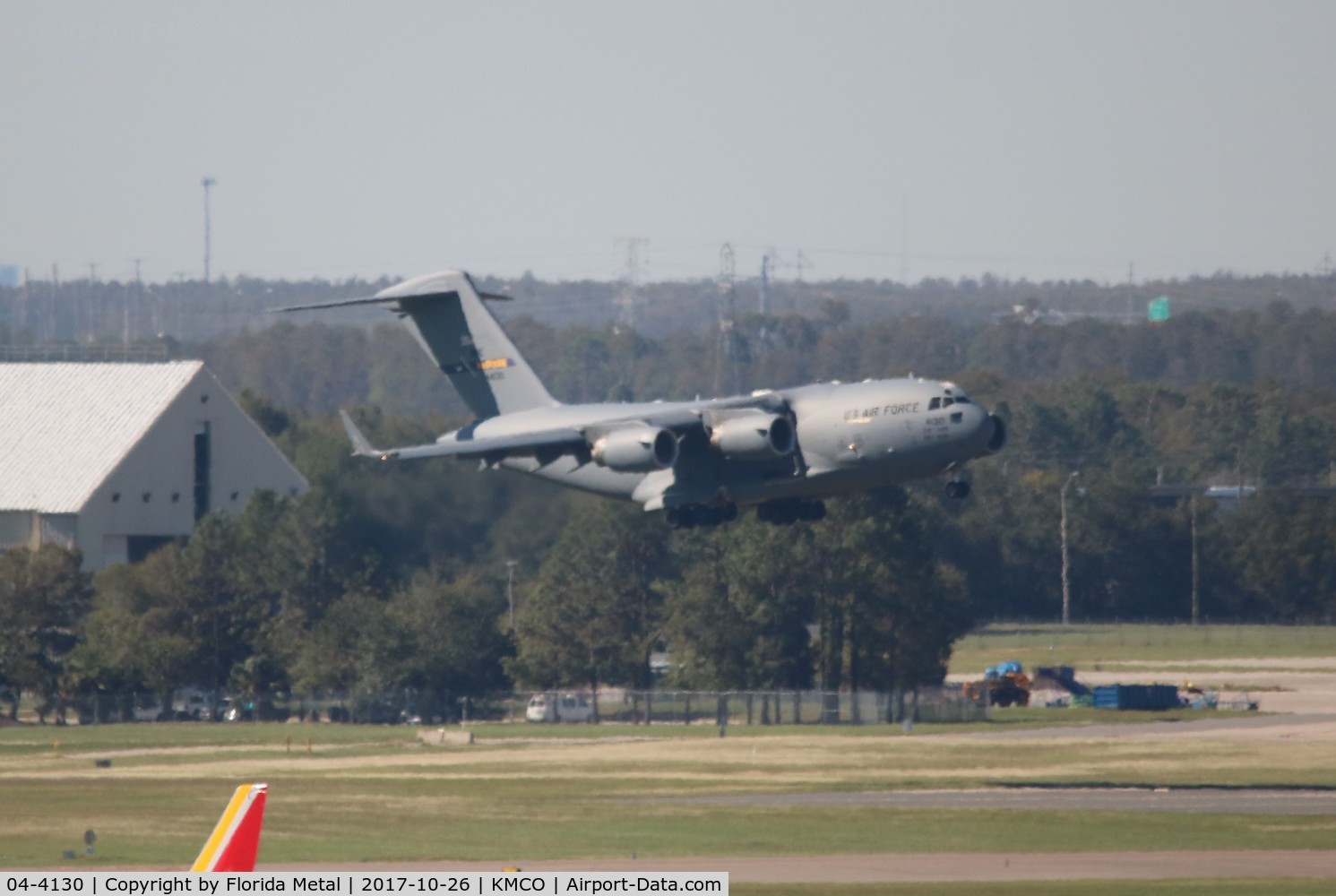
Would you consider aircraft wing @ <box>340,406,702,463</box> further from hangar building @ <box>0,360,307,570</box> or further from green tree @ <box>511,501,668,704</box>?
hangar building @ <box>0,360,307,570</box>

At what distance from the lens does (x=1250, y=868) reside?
33.0 m

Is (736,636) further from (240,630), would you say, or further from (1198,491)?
(1198,491)

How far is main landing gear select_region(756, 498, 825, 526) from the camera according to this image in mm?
45781

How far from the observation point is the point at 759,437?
42688 millimetres

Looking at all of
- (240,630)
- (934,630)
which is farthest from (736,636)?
(240,630)

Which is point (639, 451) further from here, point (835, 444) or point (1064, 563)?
point (1064, 563)

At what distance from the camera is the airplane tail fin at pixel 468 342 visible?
2014 inches

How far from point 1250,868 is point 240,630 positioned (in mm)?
49120

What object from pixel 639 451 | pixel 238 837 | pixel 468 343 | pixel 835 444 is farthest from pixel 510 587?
pixel 238 837

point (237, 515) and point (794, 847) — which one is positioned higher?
point (237, 515)

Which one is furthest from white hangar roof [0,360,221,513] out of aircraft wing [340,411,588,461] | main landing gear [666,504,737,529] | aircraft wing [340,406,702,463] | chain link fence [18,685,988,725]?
main landing gear [666,504,737,529]

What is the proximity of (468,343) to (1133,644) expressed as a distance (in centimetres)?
4918

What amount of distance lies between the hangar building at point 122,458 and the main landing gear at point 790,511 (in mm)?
41735

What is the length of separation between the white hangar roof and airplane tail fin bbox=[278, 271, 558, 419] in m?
33.9
